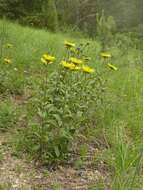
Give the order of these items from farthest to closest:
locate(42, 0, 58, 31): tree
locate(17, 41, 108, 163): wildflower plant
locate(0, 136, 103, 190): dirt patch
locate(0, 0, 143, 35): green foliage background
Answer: locate(0, 0, 143, 35): green foliage background → locate(42, 0, 58, 31): tree → locate(17, 41, 108, 163): wildflower plant → locate(0, 136, 103, 190): dirt patch

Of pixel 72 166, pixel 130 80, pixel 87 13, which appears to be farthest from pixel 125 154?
pixel 87 13

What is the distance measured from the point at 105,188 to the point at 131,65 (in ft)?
11.9

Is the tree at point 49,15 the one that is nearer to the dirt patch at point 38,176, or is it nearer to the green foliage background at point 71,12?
the green foliage background at point 71,12

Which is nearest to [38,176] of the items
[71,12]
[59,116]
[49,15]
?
[59,116]

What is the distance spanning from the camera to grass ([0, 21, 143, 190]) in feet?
7.79

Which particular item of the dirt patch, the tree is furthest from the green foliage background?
the dirt patch

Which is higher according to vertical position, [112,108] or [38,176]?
[112,108]

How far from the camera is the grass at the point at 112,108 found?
7.79 feet

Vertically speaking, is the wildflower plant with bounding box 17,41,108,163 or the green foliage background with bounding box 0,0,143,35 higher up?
the wildflower plant with bounding box 17,41,108,163

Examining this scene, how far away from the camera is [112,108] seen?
3.50m

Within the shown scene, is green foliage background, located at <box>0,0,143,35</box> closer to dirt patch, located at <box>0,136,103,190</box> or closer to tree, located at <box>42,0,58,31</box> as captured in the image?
tree, located at <box>42,0,58,31</box>

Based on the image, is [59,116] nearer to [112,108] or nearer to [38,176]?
[38,176]

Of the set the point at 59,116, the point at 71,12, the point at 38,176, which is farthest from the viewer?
the point at 71,12

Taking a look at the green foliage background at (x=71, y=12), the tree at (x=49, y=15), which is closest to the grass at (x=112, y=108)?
the green foliage background at (x=71, y=12)
